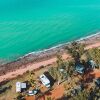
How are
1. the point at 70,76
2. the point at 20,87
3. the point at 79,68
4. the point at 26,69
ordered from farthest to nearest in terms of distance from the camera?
the point at 26,69 → the point at 79,68 → the point at 70,76 → the point at 20,87

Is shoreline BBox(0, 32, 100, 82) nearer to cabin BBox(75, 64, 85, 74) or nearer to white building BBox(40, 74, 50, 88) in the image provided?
white building BBox(40, 74, 50, 88)

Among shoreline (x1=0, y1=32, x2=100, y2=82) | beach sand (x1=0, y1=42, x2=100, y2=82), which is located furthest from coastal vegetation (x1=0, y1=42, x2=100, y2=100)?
shoreline (x1=0, y1=32, x2=100, y2=82)

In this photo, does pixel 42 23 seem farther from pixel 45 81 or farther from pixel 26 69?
pixel 45 81

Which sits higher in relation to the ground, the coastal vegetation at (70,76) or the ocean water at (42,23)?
the ocean water at (42,23)

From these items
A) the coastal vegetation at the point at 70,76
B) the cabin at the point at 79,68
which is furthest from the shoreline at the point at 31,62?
the cabin at the point at 79,68

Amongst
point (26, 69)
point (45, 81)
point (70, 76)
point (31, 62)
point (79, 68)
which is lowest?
point (70, 76)

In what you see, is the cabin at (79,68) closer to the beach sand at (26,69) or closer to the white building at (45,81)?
the white building at (45,81)

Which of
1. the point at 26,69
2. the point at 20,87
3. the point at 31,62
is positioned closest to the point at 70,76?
the point at 20,87
